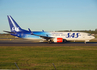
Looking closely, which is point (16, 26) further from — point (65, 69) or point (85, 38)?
point (65, 69)

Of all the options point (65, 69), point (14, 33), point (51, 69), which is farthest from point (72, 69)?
point (14, 33)

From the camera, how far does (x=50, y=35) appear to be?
3831 cm

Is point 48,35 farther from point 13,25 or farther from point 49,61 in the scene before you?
point 49,61

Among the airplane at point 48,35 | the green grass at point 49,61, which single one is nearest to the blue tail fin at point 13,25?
the airplane at point 48,35

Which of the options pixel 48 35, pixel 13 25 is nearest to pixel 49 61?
pixel 48 35

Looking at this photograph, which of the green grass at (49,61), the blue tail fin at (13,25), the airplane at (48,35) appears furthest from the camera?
the blue tail fin at (13,25)

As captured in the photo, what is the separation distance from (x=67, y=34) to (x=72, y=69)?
2787 centimetres

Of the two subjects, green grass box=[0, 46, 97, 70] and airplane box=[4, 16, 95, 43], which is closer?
green grass box=[0, 46, 97, 70]

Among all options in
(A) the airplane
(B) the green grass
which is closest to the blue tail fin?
(A) the airplane

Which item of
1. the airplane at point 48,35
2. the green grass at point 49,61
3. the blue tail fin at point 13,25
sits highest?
the blue tail fin at point 13,25

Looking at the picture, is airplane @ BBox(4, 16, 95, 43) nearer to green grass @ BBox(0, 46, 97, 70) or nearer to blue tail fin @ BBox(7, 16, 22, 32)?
blue tail fin @ BBox(7, 16, 22, 32)

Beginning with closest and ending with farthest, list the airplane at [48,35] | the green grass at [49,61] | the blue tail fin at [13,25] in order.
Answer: the green grass at [49,61]
the airplane at [48,35]
the blue tail fin at [13,25]

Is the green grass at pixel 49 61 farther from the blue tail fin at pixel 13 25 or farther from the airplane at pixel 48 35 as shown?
the blue tail fin at pixel 13 25

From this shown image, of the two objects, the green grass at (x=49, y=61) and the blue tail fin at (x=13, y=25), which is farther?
the blue tail fin at (x=13, y=25)
